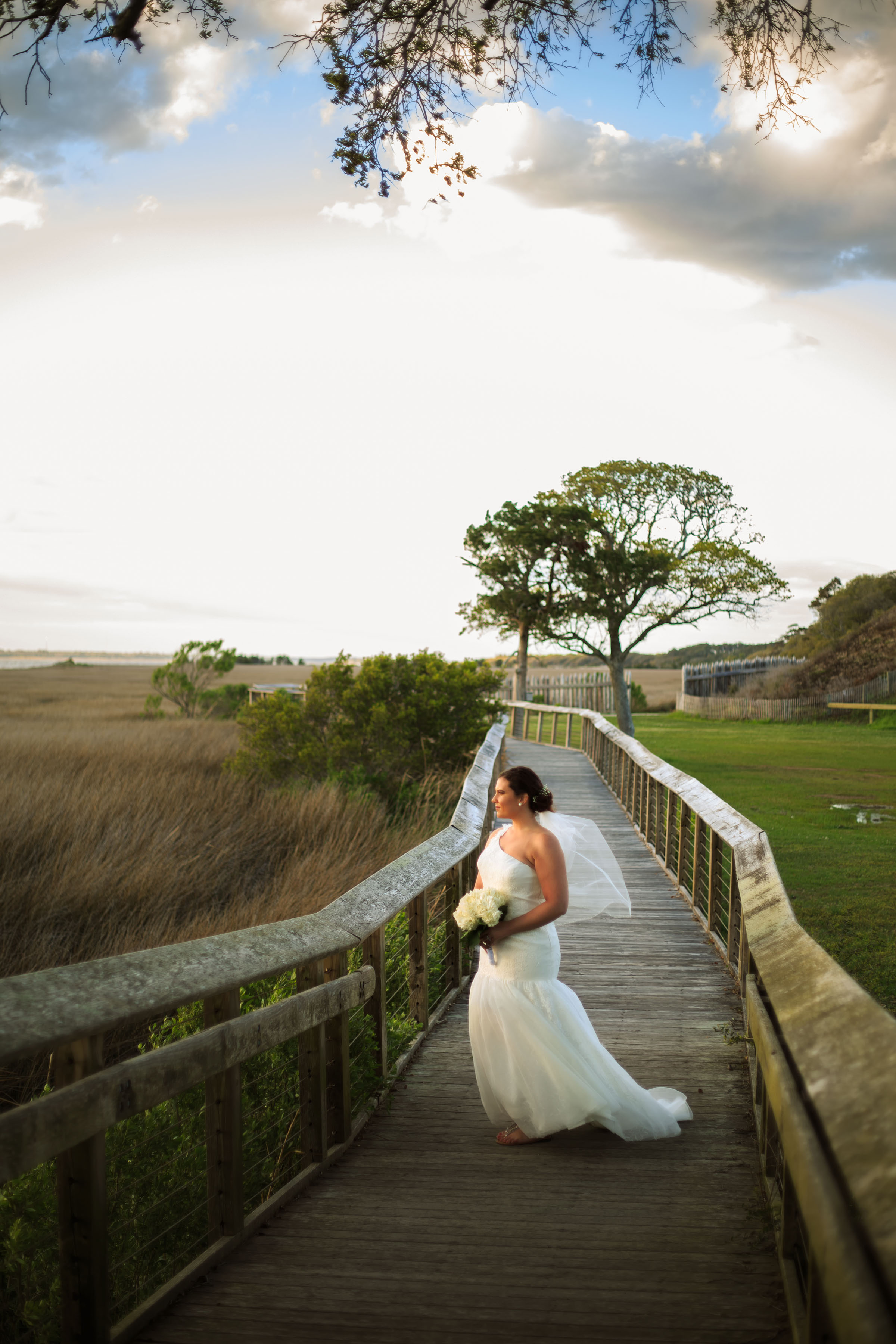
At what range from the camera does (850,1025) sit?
6.68ft

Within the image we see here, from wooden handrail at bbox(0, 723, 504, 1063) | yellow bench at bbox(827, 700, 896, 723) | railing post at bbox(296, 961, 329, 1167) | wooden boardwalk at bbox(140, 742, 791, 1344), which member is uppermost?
yellow bench at bbox(827, 700, 896, 723)

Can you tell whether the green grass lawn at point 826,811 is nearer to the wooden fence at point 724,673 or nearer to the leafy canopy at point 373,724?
the leafy canopy at point 373,724

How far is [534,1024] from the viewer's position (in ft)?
14.3

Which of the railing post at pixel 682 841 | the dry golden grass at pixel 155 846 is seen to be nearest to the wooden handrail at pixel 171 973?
the dry golden grass at pixel 155 846

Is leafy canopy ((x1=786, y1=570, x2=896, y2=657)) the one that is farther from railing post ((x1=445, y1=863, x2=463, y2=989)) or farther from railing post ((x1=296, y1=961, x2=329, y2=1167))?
railing post ((x1=296, y1=961, x2=329, y2=1167))

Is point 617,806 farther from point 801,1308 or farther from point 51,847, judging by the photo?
point 801,1308

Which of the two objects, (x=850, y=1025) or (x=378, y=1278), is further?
(x=378, y=1278)

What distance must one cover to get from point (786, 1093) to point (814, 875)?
29.8 feet

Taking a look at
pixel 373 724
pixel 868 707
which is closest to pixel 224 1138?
pixel 373 724

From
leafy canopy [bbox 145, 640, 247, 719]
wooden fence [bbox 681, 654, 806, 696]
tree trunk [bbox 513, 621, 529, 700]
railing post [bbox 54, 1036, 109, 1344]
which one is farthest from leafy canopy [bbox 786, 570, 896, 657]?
railing post [bbox 54, 1036, 109, 1344]

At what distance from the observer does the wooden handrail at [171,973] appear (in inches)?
78.5

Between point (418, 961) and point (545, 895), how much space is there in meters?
1.19

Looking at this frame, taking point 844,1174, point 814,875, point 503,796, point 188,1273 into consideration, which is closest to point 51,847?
point 503,796

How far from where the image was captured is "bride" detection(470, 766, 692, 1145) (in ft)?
13.7
